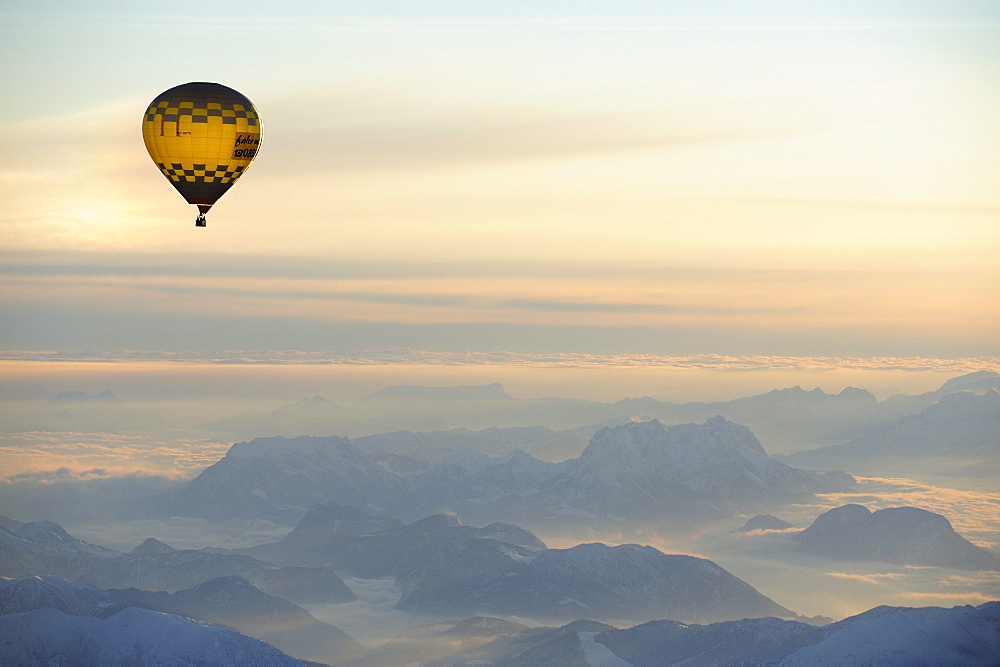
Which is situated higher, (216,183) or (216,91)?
(216,91)
